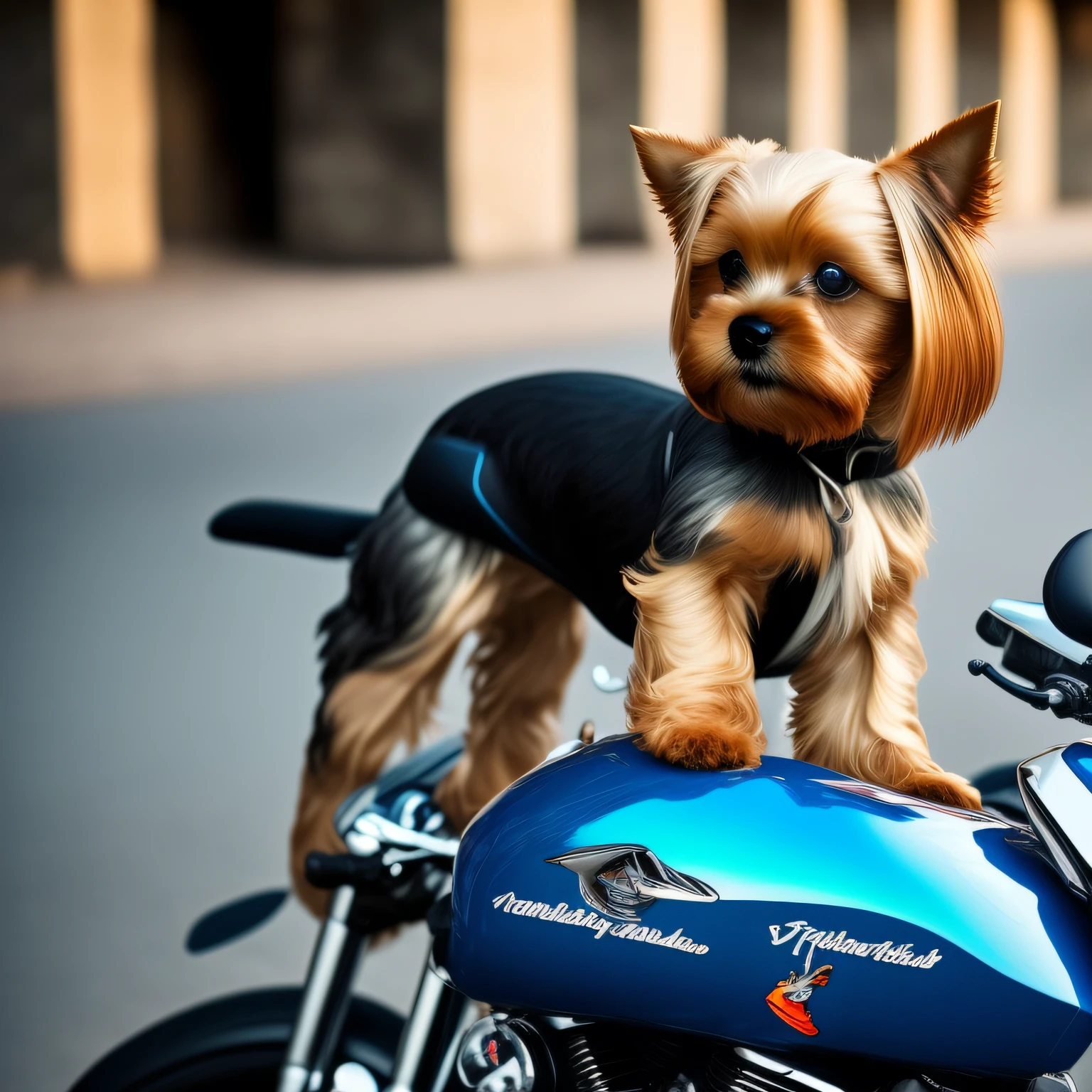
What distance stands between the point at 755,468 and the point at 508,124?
9.18 metres

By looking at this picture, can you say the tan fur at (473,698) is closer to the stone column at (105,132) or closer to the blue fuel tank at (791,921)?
the blue fuel tank at (791,921)

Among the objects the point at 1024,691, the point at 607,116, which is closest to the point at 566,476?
the point at 1024,691

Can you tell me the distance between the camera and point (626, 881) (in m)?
0.99

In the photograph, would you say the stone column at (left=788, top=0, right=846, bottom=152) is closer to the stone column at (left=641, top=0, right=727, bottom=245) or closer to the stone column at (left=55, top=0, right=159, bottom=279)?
the stone column at (left=641, top=0, right=727, bottom=245)

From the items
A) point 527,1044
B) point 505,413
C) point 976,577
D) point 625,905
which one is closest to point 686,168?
point 505,413

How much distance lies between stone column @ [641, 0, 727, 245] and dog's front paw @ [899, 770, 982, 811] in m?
10.2

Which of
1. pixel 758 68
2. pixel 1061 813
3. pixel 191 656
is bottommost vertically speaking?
Answer: pixel 191 656

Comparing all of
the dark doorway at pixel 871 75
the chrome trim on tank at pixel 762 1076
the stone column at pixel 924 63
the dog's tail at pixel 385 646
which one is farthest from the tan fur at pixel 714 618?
the stone column at pixel 924 63

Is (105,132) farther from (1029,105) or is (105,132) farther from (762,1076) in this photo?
(1029,105)

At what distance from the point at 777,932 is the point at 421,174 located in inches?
360

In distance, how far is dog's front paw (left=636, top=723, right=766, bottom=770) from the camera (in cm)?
104

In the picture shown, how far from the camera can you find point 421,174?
31.5 ft

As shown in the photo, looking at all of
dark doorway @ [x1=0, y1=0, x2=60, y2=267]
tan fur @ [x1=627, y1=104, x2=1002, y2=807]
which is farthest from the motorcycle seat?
dark doorway @ [x1=0, y1=0, x2=60, y2=267]

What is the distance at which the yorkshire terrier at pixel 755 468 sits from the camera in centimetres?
102
